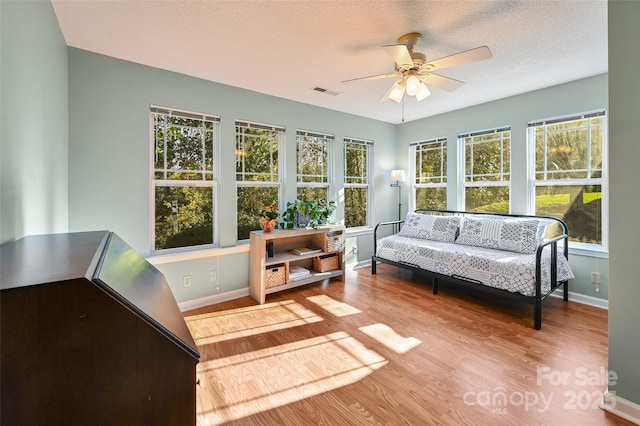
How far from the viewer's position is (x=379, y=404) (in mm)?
1796

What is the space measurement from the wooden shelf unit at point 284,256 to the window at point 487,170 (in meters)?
2.13

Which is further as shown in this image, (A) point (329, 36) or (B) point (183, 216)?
(B) point (183, 216)

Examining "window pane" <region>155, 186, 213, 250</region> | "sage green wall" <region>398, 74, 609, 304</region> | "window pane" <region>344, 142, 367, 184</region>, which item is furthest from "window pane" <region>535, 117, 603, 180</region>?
"window pane" <region>155, 186, 213, 250</region>

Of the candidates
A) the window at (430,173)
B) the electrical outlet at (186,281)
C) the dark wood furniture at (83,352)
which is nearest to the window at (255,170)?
the electrical outlet at (186,281)

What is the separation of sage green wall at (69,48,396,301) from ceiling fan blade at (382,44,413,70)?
2036 millimetres

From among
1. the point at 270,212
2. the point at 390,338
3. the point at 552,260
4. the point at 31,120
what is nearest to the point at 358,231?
the point at 270,212

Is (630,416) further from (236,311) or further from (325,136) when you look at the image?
(325,136)

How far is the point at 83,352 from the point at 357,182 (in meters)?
4.57

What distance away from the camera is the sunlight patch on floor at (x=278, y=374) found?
180 cm

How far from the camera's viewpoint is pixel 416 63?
231cm

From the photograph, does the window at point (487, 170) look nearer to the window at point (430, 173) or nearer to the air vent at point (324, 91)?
the window at point (430, 173)

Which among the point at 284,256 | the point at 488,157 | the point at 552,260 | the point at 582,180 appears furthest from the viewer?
the point at 488,157

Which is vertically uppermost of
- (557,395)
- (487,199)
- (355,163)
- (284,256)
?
(355,163)

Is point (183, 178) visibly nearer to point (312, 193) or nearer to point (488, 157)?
point (312, 193)
